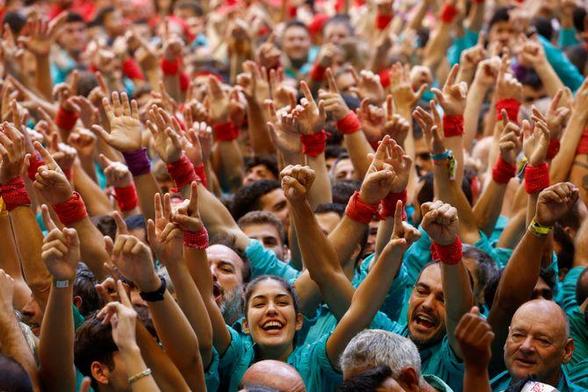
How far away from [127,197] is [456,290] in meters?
1.93

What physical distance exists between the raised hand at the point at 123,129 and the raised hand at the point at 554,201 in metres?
1.83

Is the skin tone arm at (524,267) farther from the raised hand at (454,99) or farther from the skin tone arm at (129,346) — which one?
the skin tone arm at (129,346)

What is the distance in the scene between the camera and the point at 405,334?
16.0ft

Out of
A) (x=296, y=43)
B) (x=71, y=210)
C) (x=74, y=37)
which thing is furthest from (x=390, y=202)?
(x=74, y=37)

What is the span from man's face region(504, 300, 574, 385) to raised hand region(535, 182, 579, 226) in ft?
1.04

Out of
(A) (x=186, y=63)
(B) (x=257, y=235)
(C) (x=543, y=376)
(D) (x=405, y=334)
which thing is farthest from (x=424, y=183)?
(A) (x=186, y=63)

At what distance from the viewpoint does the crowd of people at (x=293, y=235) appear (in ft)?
13.2

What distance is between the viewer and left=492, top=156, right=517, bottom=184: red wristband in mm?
5531

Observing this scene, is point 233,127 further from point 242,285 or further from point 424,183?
point 242,285

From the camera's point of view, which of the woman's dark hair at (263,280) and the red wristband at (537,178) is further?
the red wristband at (537,178)

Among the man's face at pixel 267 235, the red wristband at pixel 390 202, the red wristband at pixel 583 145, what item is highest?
the red wristband at pixel 390 202

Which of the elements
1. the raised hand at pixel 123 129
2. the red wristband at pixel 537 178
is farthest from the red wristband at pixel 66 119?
the red wristband at pixel 537 178

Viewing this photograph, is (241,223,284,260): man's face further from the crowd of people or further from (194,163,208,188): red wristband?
(194,163,208,188): red wristband

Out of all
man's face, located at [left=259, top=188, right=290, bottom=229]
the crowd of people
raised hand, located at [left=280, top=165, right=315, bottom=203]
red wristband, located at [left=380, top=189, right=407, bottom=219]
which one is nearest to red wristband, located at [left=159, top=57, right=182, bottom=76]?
the crowd of people
